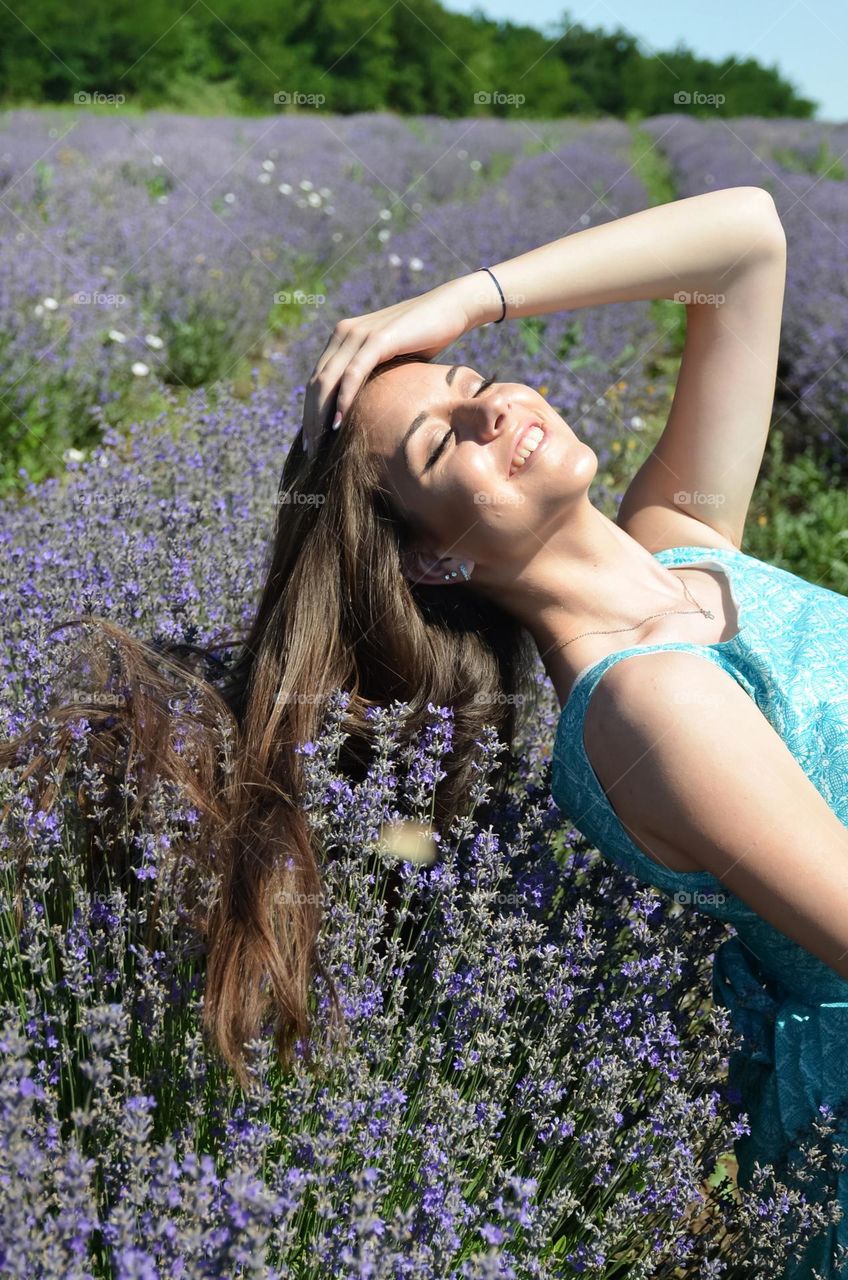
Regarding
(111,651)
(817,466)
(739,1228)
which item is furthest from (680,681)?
(817,466)

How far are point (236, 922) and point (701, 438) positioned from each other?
1.37m

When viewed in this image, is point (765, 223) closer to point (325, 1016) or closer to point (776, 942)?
point (776, 942)

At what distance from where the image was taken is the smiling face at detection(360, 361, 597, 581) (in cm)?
183

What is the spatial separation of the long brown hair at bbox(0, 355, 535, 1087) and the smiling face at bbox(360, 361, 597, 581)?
53 millimetres

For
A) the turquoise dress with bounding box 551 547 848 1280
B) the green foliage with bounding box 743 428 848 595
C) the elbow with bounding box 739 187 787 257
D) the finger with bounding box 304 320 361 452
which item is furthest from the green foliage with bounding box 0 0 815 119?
the turquoise dress with bounding box 551 547 848 1280

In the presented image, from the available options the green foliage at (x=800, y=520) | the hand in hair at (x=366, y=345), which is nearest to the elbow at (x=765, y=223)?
the hand in hair at (x=366, y=345)

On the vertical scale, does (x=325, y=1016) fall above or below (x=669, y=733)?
below

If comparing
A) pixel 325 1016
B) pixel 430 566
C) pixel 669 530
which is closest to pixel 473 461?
pixel 430 566

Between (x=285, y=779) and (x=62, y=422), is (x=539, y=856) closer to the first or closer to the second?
(x=285, y=779)

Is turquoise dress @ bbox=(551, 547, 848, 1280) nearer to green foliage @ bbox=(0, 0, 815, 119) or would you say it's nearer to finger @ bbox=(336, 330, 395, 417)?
finger @ bbox=(336, 330, 395, 417)

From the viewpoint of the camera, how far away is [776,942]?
1.72 m

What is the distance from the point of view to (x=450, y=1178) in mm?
1340

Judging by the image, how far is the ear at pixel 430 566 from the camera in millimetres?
1966

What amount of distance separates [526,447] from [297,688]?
552 mm
